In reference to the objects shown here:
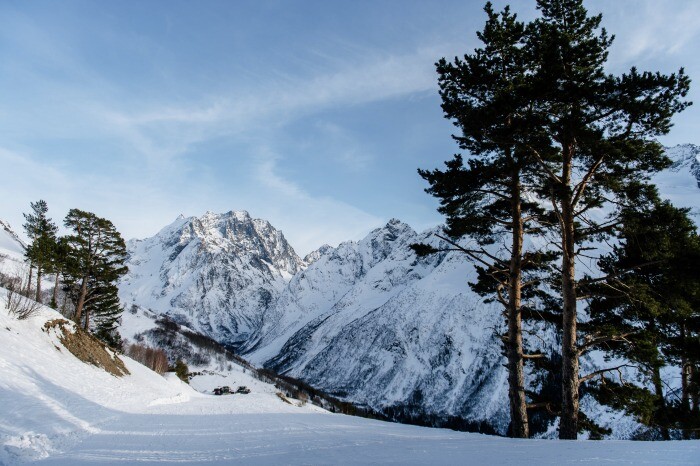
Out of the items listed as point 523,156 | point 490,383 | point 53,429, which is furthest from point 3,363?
point 490,383

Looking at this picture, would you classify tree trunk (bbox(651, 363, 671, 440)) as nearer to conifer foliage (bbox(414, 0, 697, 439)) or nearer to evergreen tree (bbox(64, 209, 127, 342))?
conifer foliage (bbox(414, 0, 697, 439))

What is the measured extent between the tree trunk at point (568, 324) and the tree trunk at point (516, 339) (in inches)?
42.8

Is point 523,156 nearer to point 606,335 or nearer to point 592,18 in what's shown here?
point 592,18

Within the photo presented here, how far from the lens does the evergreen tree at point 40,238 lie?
37.8 metres

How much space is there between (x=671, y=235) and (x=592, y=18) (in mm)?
6840

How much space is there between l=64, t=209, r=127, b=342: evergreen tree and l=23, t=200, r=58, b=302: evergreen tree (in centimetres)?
344

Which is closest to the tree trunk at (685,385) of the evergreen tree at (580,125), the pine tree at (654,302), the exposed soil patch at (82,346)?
the pine tree at (654,302)

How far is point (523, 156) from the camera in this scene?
12.4 m

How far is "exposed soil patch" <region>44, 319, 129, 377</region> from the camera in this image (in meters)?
22.8

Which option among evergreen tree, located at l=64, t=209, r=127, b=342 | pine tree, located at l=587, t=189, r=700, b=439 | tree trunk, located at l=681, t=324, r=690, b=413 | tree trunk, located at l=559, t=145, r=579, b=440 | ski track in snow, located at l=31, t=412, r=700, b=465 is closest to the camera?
ski track in snow, located at l=31, t=412, r=700, b=465

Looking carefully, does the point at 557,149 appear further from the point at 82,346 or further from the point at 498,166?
the point at 82,346

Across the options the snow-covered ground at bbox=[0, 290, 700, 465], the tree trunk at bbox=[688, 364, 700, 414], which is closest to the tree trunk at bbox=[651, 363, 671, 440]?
the tree trunk at bbox=[688, 364, 700, 414]

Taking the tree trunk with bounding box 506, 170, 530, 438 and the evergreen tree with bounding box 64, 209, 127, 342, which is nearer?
the tree trunk with bounding box 506, 170, 530, 438

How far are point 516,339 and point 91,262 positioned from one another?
3614cm
